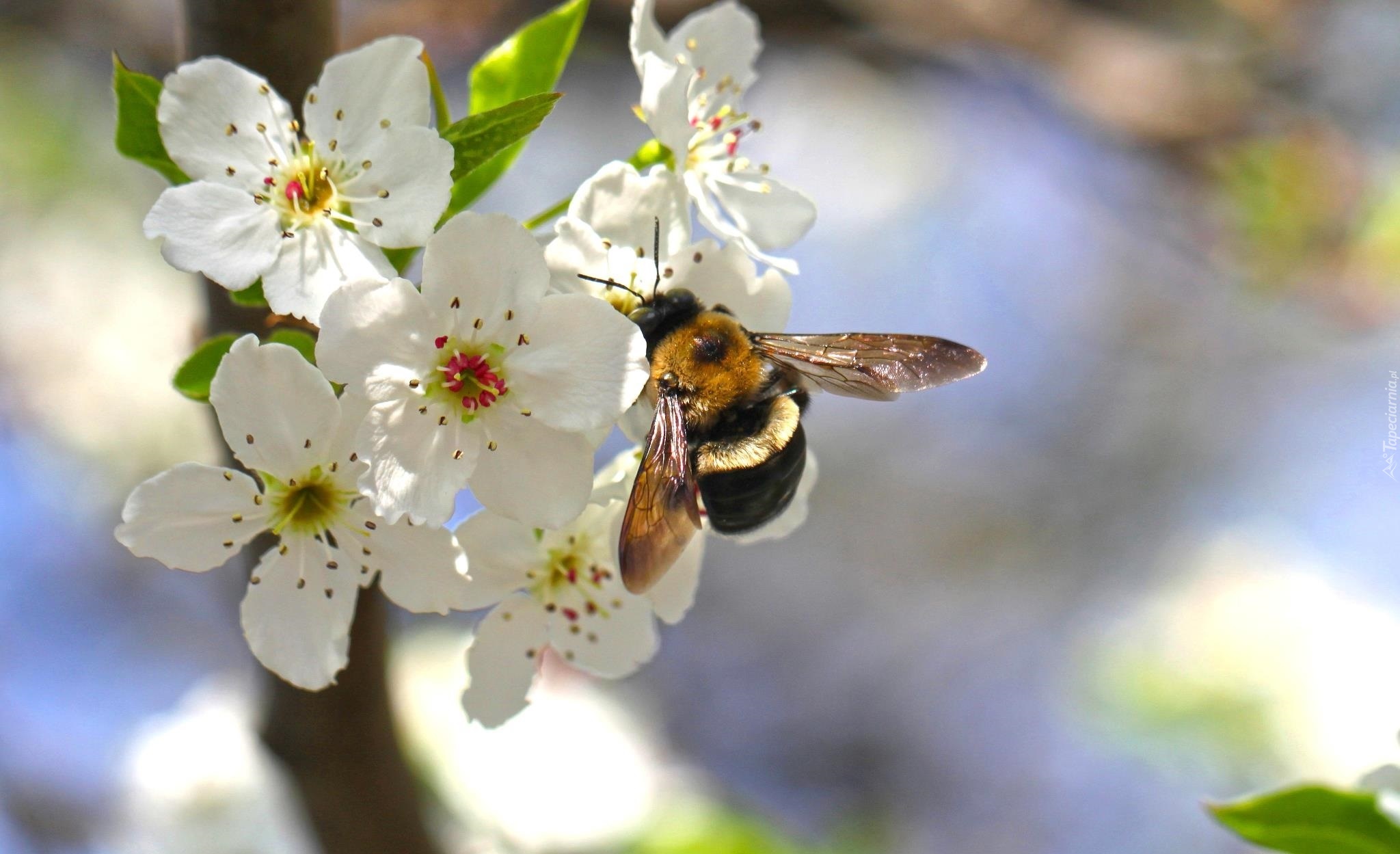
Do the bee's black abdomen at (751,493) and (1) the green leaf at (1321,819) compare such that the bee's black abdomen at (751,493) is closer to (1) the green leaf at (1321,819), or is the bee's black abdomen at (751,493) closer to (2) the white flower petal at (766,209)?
(2) the white flower petal at (766,209)

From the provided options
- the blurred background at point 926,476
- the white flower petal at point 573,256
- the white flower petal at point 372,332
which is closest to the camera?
the white flower petal at point 372,332

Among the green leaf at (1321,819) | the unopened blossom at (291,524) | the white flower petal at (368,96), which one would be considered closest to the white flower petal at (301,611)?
the unopened blossom at (291,524)

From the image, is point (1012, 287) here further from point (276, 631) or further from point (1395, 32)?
point (276, 631)

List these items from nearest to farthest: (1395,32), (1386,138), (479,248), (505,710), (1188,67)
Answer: (479,248)
(505,710)
(1188,67)
(1386,138)
(1395,32)

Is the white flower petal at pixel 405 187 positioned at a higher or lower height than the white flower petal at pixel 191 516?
higher

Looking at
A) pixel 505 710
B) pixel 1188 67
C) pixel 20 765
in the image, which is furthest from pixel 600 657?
pixel 1188 67

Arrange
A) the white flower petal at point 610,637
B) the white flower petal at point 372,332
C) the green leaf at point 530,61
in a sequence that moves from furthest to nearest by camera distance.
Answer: the white flower petal at point 610,637, the green leaf at point 530,61, the white flower petal at point 372,332

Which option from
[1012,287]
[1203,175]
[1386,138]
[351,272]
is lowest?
[351,272]
